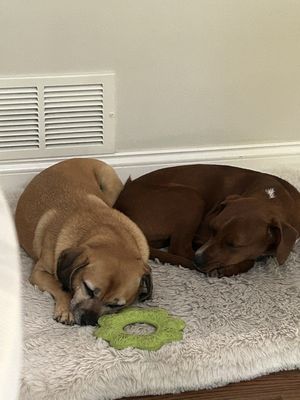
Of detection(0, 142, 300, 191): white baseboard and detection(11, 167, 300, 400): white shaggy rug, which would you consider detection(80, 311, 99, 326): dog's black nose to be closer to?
detection(11, 167, 300, 400): white shaggy rug

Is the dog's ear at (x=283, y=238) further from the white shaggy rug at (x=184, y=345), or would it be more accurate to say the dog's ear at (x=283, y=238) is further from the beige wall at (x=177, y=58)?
the beige wall at (x=177, y=58)

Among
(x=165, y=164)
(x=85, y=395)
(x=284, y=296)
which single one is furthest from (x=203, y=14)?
(x=85, y=395)

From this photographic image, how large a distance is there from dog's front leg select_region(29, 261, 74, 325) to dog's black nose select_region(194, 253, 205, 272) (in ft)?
1.52

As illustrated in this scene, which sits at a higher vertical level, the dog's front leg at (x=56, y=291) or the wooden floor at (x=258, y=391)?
the dog's front leg at (x=56, y=291)

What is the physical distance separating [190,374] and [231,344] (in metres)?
0.17

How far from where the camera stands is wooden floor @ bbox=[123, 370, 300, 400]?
78.0 inches

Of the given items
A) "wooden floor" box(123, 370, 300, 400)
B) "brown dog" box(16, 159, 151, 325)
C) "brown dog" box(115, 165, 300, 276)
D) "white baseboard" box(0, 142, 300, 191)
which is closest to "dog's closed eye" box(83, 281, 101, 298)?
"brown dog" box(16, 159, 151, 325)

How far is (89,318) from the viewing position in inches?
81.8

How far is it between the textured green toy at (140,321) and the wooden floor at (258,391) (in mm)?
153

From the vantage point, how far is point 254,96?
2.96 m

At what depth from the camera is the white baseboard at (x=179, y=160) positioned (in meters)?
2.87

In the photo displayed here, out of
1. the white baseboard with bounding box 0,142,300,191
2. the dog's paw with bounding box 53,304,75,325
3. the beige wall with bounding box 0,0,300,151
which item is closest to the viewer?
the dog's paw with bounding box 53,304,75,325

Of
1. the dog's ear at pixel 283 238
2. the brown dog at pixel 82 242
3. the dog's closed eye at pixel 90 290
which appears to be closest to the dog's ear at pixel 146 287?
the brown dog at pixel 82 242

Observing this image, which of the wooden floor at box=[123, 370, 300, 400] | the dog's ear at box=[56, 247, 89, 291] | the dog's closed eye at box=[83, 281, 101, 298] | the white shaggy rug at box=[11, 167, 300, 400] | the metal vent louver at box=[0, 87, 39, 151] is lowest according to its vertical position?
the wooden floor at box=[123, 370, 300, 400]
